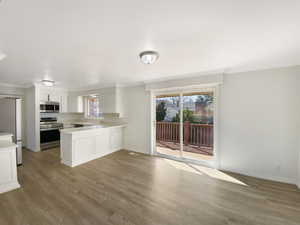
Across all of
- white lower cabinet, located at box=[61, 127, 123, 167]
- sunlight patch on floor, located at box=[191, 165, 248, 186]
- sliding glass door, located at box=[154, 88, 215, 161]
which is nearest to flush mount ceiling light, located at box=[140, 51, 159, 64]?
sliding glass door, located at box=[154, 88, 215, 161]

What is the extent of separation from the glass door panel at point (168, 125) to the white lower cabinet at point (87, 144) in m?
1.50

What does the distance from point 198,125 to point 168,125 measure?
36.3 inches

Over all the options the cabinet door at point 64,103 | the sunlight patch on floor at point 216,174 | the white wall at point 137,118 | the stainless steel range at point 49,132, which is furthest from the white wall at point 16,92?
the sunlight patch on floor at point 216,174

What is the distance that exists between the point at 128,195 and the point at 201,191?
123cm

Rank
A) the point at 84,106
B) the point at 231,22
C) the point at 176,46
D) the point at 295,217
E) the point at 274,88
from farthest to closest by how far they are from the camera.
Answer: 1. the point at 84,106
2. the point at 274,88
3. the point at 176,46
4. the point at 295,217
5. the point at 231,22

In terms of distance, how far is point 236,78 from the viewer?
2.88 meters

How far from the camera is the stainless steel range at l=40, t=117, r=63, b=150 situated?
4.40 meters

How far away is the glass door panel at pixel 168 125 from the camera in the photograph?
3.86 metres

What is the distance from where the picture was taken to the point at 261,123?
2648mm

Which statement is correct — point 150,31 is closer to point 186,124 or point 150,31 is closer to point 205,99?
point 205,99

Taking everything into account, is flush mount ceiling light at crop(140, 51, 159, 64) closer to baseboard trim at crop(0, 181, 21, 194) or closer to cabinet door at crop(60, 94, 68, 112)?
baseboard trim at crop(0, 181, 21, 194)

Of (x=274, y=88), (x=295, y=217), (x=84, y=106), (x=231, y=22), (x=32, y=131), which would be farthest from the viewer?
(x=84, y=106)

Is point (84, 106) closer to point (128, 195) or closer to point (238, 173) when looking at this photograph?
point (128, 195)

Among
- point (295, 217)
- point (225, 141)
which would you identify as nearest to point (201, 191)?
point (295, 217)
